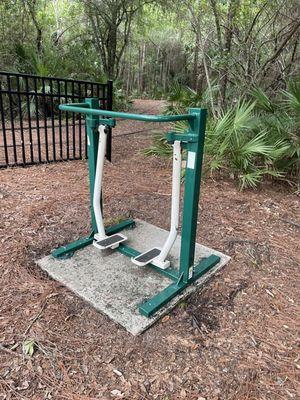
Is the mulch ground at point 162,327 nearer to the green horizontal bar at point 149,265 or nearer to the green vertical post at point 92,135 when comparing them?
the green horizontal bar at point 149,265

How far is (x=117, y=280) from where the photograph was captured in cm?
206

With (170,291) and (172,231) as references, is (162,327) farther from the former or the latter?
(172,231)

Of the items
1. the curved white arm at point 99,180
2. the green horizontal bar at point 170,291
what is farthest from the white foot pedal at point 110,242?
the green horizontal bar at point 170,291

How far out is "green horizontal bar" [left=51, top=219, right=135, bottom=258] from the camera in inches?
89.6

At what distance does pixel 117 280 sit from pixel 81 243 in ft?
1.60

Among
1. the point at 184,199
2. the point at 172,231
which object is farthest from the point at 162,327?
the point at 184,199

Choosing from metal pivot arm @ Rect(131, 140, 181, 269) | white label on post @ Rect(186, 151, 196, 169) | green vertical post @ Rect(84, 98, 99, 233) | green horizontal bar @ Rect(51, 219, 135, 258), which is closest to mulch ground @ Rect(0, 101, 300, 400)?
green horizontal bar @ Rect(51, 219, 135, 258)

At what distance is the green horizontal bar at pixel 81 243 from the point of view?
7.47 ft

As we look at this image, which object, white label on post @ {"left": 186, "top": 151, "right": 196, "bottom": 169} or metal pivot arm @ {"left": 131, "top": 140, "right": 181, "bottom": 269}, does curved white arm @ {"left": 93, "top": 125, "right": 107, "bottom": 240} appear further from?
white label on post @ {"left": 186, "top": 151, "right": 196, "bottom": 169}

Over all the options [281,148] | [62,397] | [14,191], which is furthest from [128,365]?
[281,148]

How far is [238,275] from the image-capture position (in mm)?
2221

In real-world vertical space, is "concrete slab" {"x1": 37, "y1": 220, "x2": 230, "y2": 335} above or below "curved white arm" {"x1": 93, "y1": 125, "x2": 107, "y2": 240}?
below

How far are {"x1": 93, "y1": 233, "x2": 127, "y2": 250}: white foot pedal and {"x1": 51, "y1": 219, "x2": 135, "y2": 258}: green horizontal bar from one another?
107 millimetres

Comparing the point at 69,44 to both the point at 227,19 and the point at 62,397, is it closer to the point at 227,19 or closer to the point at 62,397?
the point at 227,19
